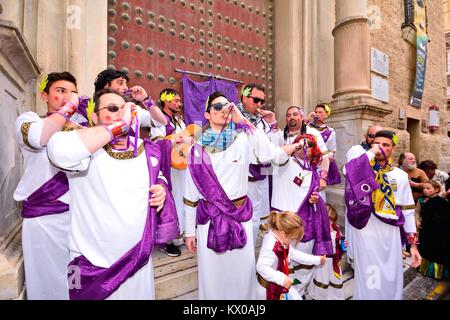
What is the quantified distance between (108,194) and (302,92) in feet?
16.8

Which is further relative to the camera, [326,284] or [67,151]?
[326,284]

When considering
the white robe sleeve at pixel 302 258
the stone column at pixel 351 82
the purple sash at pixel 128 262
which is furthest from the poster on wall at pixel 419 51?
the purple sash at pixel 128 262

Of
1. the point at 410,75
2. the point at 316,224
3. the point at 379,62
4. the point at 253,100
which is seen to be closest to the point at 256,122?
the point at 253,100

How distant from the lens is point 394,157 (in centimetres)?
765

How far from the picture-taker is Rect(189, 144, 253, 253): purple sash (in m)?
2.11

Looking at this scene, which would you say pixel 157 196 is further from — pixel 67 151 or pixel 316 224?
pixel 316 224

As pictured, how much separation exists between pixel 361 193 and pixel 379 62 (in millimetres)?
5944

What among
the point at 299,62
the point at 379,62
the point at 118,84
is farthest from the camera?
the point at 379,62

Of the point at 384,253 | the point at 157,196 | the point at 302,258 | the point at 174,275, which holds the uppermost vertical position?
the point at 157,196

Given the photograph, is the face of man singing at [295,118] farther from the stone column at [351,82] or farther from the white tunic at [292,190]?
the stone column at [351,82]

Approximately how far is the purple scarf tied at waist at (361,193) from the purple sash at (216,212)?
3.91ft

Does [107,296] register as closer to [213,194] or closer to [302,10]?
[213,194]

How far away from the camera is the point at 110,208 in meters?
1.53
